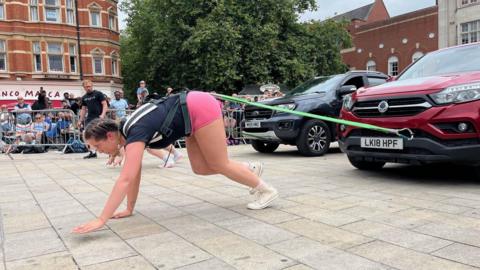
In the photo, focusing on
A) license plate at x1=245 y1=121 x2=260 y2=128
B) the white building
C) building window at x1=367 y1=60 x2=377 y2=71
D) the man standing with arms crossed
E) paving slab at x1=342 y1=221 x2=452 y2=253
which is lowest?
paving slab at x1=342 y1=221 x2=452 y2=253

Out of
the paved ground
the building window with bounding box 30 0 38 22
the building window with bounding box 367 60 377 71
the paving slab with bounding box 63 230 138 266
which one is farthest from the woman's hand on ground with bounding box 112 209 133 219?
the building window with bounding box 367 60 377 71

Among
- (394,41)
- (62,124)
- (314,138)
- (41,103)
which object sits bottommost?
(314,138)

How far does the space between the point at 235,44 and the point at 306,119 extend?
19419 millimetres

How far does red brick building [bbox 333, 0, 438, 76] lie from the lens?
155ft

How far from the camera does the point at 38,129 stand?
40.4 ft

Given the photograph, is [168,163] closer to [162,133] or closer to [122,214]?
[122,214]

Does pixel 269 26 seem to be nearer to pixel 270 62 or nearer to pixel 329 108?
pixel 270 62

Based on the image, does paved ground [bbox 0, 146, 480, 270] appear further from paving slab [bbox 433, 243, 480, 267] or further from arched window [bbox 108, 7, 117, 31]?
arched window [bbox 108, 7, 117, 31]

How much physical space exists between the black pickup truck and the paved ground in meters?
2.15

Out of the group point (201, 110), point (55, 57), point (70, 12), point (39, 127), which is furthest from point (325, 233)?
point (70, 12)

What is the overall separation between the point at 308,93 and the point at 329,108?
0.57m

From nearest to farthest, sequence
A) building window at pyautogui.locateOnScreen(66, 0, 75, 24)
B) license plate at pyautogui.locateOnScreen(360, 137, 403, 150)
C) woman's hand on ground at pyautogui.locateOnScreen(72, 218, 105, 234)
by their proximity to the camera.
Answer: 1. woman's hand on ground at pyautogui.locateOnScreen(72, 218, 105, 234)
2. license plate at pyautogui.locateOnScreen(360, 137, 403, 150)
3. building window at pyautogui.locateOnScreen(66, 0, 75, 24)

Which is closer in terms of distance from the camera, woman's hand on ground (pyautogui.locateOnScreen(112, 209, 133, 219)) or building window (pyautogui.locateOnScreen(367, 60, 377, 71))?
woman's hand on ground (pyautogui.locateOnScreen(112, 209, 133, 219))

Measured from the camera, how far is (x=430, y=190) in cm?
497
